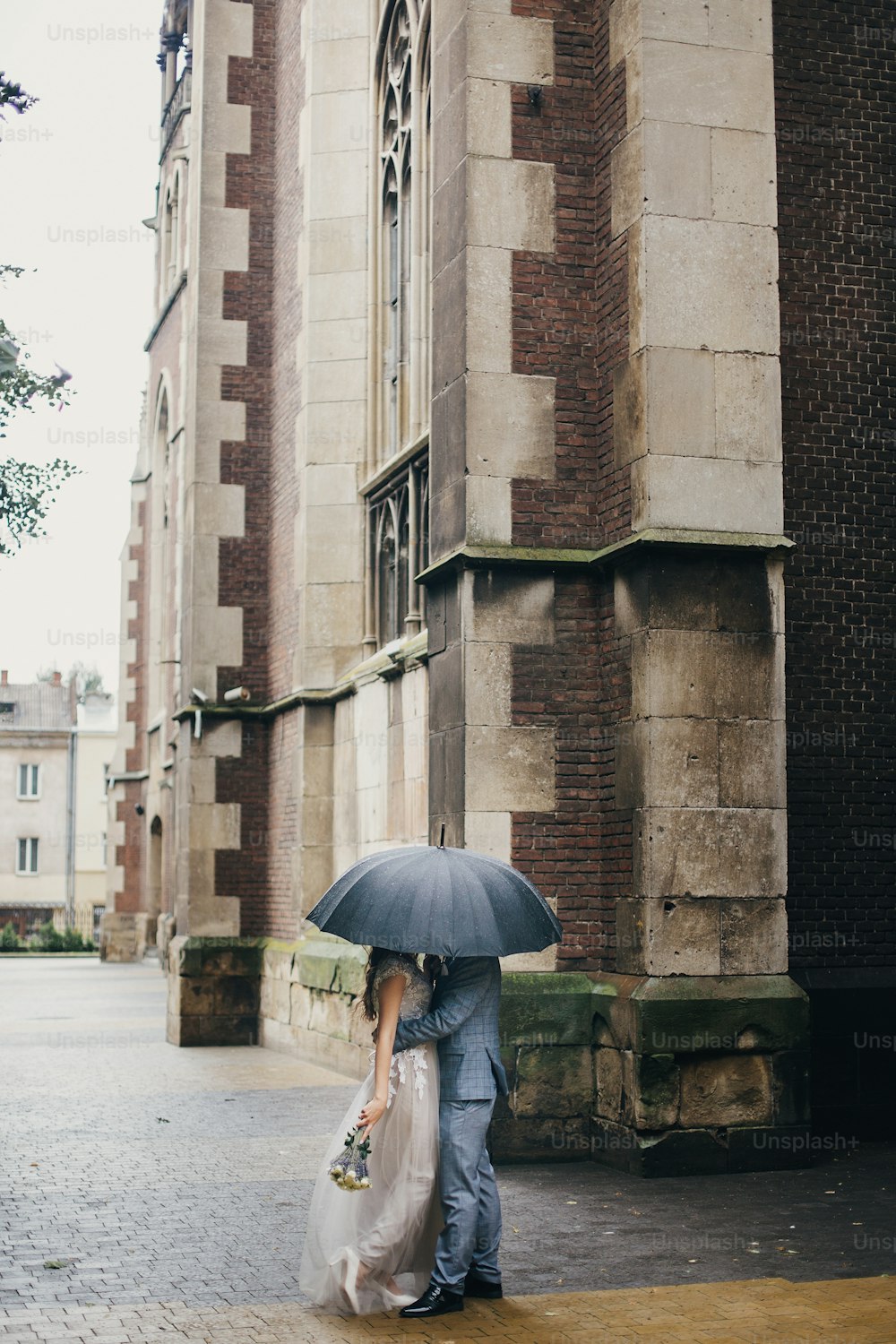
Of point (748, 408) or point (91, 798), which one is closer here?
point (748, 408)

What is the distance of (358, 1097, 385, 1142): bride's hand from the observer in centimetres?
638

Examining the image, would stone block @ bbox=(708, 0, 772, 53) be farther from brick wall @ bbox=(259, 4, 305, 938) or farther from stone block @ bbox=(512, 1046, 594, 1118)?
brick wall @ bbox=(259, 4, 305, 938)

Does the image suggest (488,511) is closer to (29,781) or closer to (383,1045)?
(383,1045)

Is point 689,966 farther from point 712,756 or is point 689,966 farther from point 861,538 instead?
point 861,538

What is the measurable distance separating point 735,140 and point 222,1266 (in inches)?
286

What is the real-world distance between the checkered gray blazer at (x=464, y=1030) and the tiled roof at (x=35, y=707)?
65.1 meters

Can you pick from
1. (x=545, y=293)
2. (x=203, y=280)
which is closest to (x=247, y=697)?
(x=203, y=280)

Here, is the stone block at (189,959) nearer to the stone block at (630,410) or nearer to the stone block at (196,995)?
the stone block at (196,995)

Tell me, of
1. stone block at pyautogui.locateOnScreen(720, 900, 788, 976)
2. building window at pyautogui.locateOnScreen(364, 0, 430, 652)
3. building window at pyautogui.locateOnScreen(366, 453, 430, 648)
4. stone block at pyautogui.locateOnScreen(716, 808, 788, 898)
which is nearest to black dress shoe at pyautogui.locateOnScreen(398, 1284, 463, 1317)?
stone block at pyautogui.locateOnScreen(720, 900, 788, 976)

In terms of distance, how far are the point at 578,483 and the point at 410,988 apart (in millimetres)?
4900

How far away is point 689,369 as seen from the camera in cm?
1023

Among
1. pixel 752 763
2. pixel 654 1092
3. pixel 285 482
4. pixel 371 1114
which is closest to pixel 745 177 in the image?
pixel 752 763

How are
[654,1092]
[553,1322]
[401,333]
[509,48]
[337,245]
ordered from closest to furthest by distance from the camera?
1. [553,1322]
2. [654,1092]
3. [509,48]
4. [401,333]
5. [337,245]

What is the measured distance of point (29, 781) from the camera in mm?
69625
